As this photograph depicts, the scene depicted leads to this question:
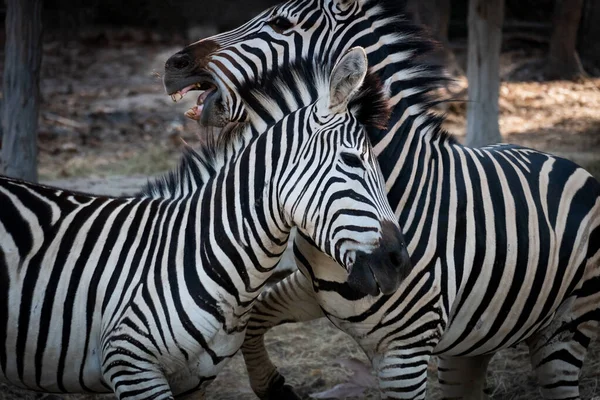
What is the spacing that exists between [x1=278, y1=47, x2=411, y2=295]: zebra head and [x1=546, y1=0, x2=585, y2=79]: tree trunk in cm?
1163

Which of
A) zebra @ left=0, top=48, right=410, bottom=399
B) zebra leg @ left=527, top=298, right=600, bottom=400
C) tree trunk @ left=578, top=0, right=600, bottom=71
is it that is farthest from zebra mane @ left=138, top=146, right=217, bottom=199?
tree trunk @ left=578, top=0, right=600, bottom=71

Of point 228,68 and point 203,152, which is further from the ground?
point 228,68

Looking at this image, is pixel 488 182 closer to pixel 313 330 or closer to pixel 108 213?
pixel 108 213

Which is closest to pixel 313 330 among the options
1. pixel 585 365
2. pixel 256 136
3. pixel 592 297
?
pixel 585 365

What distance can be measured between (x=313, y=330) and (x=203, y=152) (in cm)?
300

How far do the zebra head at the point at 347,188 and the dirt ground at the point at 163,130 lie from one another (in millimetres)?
2357

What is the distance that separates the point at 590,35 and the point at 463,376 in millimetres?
11626

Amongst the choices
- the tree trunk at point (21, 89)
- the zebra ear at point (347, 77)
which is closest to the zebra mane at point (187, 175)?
the zebra ear at point (347, 77)

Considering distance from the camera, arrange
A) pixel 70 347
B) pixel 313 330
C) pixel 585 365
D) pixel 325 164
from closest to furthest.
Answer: pixel 325 164 → pixel 70 347 → pixel 585 365 → pixel 313 330

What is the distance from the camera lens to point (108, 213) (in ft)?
13.7

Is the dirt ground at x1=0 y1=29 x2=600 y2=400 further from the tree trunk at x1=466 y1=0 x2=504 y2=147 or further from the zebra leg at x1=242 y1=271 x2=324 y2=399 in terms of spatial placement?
the tree trunk at x1=466 y1=0 x2=504 y2=147

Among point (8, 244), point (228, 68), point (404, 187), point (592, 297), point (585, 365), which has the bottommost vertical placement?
point (585, 365)

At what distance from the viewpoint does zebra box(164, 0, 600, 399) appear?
4.15 m

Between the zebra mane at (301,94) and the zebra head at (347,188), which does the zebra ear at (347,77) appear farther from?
the zebra mane at (301,94)
